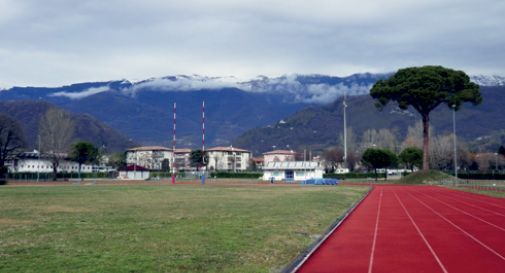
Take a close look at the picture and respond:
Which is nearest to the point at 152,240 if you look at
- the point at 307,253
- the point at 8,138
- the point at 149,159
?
the point at 307,253

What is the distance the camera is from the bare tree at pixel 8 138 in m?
106

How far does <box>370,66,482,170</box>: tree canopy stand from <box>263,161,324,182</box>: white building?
931 inches

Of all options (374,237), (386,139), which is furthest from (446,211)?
(386,139)

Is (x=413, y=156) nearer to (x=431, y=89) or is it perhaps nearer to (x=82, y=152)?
(x=431, y=89)

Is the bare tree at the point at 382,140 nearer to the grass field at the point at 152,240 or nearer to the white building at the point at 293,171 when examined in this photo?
the white building at the point at 293,171

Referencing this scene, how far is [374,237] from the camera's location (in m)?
17.8

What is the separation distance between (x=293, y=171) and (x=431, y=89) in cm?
3270

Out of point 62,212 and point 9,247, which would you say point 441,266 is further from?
point 62,212

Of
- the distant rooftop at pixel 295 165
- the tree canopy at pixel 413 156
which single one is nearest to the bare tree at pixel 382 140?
the tree canopy at pixel 413 156

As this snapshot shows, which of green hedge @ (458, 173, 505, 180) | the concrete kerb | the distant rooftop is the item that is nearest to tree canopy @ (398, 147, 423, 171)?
green hedge @ (458, 173, 505, 180)

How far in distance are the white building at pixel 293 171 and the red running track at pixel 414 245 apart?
70541 mm

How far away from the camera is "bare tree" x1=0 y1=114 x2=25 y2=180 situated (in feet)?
347

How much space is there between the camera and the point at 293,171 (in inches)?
3895

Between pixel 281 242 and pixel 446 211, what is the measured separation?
51.3ft
